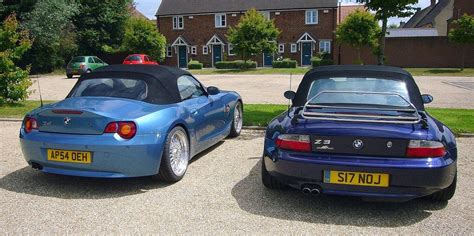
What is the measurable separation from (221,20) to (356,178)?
149 ft

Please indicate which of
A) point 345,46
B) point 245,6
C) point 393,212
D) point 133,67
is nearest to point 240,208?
point 393,212

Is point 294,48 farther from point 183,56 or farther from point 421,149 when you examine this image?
point 421,149

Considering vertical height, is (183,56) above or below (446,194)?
above

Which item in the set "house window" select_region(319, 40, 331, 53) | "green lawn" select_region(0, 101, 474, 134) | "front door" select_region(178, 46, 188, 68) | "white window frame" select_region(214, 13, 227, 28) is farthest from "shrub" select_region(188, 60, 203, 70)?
"green lawn" select_region(0, 101, 474, 134)

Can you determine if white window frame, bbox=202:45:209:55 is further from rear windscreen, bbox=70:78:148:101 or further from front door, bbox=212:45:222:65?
rear windscreen, bbox=70:78:148:101

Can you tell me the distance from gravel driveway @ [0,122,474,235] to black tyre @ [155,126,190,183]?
12 cm

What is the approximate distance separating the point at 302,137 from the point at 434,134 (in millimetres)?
1232

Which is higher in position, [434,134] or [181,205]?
[434,134]

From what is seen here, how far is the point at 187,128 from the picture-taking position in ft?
17.8

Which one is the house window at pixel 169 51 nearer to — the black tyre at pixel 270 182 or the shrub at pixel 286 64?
the shrub at pixel 286 64

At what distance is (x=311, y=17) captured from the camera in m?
44.1

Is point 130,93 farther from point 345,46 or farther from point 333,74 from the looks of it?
point 345,46

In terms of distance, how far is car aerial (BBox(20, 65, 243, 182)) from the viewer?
15.1 feet

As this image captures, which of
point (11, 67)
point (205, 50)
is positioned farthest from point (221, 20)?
point (11, 67)
